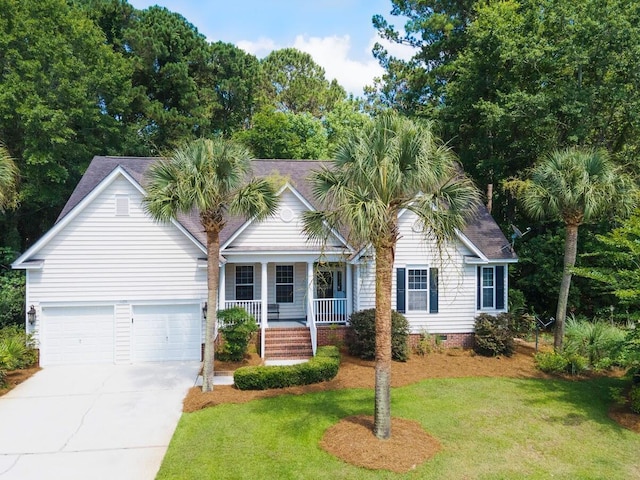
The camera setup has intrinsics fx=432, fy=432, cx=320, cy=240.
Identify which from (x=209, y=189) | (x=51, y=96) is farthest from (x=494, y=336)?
(x=51, y=96)

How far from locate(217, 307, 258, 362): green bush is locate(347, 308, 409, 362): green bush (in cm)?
348

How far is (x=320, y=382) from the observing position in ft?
39.6

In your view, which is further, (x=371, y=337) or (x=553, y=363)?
(x=371, y=337)

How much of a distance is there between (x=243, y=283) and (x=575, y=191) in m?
12.4

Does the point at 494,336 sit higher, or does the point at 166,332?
the point at 166,332

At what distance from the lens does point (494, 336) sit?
1483cm

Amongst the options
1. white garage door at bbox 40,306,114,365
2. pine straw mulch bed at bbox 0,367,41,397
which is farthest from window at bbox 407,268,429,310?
pine straw mulch bed at bbox 0,367,41,397

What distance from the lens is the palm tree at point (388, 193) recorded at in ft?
26.2

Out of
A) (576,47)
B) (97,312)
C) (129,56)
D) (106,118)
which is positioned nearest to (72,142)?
(106,118)

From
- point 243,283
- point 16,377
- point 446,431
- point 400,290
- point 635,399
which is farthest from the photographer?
point 243,283

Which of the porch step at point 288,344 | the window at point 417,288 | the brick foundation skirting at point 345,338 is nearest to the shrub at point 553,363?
the brick foundation skirting at point 345,338

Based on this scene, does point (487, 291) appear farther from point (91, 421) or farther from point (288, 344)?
point (91, 421)

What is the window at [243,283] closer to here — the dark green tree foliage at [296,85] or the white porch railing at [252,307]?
the white porch railing at [252,307]

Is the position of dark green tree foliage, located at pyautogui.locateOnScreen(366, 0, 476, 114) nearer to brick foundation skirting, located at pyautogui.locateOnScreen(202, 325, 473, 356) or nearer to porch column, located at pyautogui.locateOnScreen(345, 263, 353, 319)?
porch column, located at pyautogui.locateOnScreen(345, 263, 353, 319)
